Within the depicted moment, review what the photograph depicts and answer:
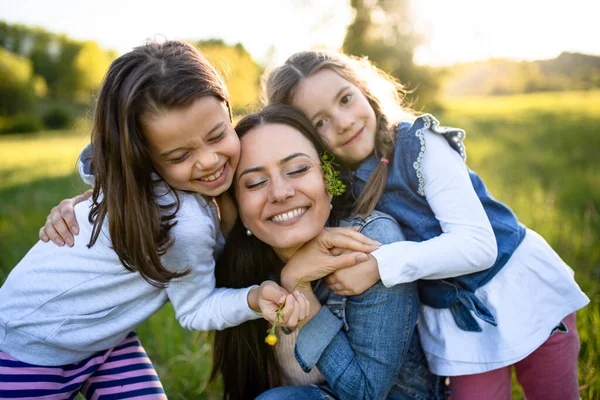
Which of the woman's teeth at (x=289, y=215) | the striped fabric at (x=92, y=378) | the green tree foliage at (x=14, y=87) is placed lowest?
the striped fabric at (x=92, y=378)

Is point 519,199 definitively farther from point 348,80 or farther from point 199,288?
point 199,288

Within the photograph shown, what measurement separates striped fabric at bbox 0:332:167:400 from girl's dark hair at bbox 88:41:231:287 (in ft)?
2.22

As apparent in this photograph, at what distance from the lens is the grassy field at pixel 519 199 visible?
138 inches

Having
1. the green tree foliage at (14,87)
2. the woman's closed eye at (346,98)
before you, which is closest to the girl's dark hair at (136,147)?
the woman's closed eye at (346,98)

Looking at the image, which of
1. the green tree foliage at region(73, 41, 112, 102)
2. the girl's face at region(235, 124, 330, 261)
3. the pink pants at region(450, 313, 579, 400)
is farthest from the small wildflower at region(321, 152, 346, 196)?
the green tree foliage at region(73, 41, 112, 102)

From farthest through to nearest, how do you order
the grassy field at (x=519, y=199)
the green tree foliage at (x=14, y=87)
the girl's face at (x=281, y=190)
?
the green tree foliage at (x=14, y=87) < the grassy field at (x=519, y=199) < the girl's face at (x=281, y=190)

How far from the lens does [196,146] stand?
2303 mm

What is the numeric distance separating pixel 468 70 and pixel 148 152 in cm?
3229

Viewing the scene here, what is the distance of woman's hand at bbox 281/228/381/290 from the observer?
2.26m

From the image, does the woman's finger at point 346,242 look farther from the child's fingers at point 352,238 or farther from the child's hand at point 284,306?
the child's hand at point 284,306

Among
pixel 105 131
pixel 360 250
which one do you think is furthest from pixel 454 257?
pixel 105 131

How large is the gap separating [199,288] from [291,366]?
680 millimetres

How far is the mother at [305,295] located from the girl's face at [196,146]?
119 millimetres

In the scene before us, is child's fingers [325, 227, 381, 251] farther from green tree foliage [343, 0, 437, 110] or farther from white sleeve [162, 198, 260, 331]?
green tree foliage [343, 0, 437, 110]
